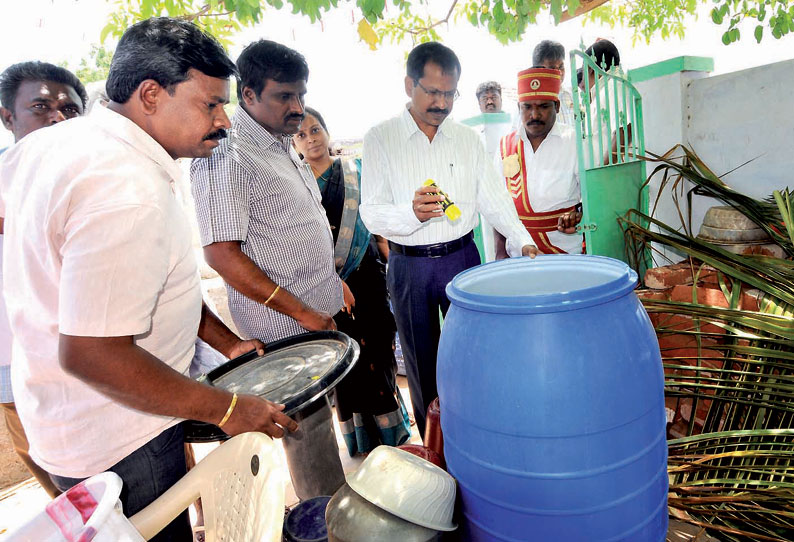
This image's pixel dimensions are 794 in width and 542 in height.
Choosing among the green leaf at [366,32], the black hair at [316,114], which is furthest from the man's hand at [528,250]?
the green leaf at [366,32]

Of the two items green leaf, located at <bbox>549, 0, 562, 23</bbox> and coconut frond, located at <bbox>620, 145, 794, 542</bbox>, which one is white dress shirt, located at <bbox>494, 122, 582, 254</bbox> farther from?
green leaf, located at <bbox>549, 0, 562, 23</bbox>

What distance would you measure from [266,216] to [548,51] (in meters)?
2.88

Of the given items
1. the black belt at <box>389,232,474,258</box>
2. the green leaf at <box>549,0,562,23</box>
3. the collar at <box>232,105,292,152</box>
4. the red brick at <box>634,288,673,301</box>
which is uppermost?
the green leaf at <box>549,0,562,23</box>

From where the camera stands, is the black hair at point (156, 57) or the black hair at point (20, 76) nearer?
the black hair at point (156, 57)

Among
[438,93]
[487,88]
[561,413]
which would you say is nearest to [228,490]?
[561,413]

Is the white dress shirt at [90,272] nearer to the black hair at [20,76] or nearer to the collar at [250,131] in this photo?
the collar at [250,131]

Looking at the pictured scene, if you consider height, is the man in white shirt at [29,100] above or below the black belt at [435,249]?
above

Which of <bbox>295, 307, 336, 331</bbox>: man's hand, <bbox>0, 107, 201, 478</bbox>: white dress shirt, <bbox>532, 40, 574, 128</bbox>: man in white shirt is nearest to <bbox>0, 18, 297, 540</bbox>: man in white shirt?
<bbox>0, 107, 201, 478</bbox>: white dress shirt

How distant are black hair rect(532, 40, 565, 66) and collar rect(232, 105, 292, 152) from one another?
2626 mm

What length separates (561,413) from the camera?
3.15 ft

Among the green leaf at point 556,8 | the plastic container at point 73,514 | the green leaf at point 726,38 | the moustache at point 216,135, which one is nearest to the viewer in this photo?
the plastic container at point 73,514

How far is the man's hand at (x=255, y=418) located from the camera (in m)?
1.14

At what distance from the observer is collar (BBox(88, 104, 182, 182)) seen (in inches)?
41.1

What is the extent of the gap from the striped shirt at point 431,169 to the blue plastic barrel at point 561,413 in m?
1.48
